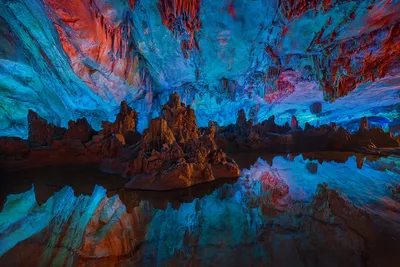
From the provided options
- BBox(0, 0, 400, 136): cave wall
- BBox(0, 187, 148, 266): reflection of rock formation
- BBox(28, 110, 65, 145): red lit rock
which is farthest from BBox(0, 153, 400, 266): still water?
BBox(0, 0, 400, 136): cave wall

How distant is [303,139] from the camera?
12.3 m

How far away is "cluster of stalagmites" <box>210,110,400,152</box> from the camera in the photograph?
10.8m

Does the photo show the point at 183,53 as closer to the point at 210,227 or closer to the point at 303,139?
the point at 210,227

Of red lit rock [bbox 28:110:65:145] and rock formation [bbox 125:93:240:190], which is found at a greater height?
red lit rock [bbox 28:110:65:145]

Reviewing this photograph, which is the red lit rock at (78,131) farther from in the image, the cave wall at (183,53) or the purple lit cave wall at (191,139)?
the cave wall at (183,53)

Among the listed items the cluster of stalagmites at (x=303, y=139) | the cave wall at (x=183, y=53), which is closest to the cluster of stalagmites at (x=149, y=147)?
the cave wall at (x=183, y=53)

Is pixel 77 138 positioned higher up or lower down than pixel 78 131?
lower down

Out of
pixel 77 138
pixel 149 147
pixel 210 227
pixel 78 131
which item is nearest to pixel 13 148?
pixel 77 138

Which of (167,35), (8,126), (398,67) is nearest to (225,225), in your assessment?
(167,35)

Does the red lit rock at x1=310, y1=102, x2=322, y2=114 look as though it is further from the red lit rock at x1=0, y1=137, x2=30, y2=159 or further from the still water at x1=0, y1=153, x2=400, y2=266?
the red lit rock at x1=0, y1=137, x2=30, y2=159

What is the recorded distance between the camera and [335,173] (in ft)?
16.6

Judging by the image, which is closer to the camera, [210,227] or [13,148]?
[210,227]

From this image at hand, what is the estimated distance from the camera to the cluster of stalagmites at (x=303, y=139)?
10773mm

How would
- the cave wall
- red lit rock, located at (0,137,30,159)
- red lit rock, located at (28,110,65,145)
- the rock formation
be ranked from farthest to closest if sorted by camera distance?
red lit rock, located at (28,110,65,145) < the cave wall < red lit rock, located at (0,137,30,159) < the rock formation
